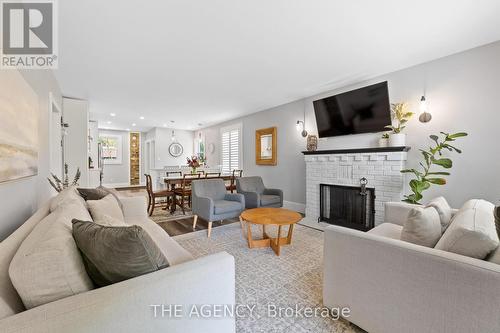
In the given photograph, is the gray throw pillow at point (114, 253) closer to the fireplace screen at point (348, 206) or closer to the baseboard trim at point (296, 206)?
the fireplace screen at point (348, 206)

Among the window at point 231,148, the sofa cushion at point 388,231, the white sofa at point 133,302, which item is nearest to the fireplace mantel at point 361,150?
the sofa cushion at point 388,231

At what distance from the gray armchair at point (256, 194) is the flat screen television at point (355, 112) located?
1.52 metres

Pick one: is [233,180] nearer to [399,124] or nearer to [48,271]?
[399,124]

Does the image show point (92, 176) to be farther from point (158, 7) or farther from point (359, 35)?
point (359, 35)

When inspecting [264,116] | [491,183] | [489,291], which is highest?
[264,116]

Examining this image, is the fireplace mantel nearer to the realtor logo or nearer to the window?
the window

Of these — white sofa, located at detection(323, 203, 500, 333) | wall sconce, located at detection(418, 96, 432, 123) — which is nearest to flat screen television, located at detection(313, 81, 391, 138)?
wall sconce, located at detection(418, 96, 432, 123)

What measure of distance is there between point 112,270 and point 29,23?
8.63ft

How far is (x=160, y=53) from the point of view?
107 inches

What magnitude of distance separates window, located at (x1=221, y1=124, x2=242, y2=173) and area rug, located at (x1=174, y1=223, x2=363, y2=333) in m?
3.61

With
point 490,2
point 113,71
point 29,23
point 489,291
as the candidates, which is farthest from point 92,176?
point 490,2

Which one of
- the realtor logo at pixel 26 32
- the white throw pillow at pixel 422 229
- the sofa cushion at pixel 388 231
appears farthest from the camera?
the sofa cushion at pixel 388 231

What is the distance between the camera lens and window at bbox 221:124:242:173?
658 cm

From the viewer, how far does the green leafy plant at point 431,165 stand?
2.59m
